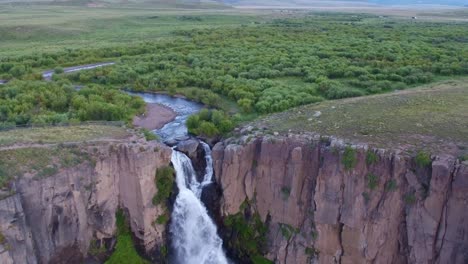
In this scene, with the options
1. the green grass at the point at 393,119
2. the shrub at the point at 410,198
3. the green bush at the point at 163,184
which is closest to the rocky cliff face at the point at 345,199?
the shrub at the point at 410,198

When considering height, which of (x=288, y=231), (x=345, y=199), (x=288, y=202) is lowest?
(x=288, y=231)

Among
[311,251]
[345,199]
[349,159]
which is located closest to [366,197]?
[345,199]

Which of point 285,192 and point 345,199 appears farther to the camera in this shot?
point 285,192

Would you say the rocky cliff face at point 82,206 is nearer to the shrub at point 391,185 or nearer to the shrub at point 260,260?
the shrub at point 260,260

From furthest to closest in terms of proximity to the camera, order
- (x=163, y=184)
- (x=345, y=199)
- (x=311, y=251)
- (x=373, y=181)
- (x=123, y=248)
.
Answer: (x=163, y=184) < (x=123, y=248) < (x=311, y=251) < (x=345, y=199) < (x=373, y=181)

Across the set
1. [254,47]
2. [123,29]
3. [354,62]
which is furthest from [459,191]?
[123,29]

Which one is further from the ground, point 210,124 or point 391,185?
point 210,124

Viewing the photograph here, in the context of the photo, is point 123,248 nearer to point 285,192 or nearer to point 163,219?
point 163,219

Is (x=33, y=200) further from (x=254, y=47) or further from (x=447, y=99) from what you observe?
(x=254, y=47)
